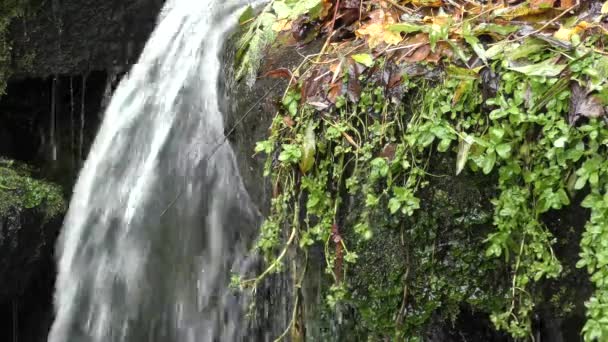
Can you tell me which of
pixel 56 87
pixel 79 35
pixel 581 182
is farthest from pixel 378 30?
pixel 56 87

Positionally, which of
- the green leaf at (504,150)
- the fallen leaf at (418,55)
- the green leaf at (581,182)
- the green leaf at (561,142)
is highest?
the fallen leaf at (418,55)

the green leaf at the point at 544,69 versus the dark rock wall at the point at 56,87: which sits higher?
the green leaf at the point at 544,69

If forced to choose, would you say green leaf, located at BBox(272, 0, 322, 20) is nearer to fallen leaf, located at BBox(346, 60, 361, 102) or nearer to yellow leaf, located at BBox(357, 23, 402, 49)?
yellow leaf, located at BBox(357, 23, 402, 49)

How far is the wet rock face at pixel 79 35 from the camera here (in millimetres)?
5070

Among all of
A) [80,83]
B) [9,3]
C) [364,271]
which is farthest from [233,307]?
[9,3]

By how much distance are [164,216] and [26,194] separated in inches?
52.4

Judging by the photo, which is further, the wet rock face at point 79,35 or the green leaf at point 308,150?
the wet rock face at point 79,35

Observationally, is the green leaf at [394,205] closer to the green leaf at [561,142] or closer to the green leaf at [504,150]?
the green leaf at [504,150]

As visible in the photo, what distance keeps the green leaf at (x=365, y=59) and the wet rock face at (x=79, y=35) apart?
3.17m

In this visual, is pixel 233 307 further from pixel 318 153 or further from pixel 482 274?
pixel 482 274

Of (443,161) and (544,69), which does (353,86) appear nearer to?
(443,161)

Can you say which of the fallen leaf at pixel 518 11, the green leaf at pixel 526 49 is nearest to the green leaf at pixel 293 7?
the fallen leaf at pixel 518 11

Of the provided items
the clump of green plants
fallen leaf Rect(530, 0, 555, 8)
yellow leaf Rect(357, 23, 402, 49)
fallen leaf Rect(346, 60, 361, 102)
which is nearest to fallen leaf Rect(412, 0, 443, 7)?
the clump of green plants

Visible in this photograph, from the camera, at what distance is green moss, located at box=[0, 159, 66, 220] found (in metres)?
4.41
